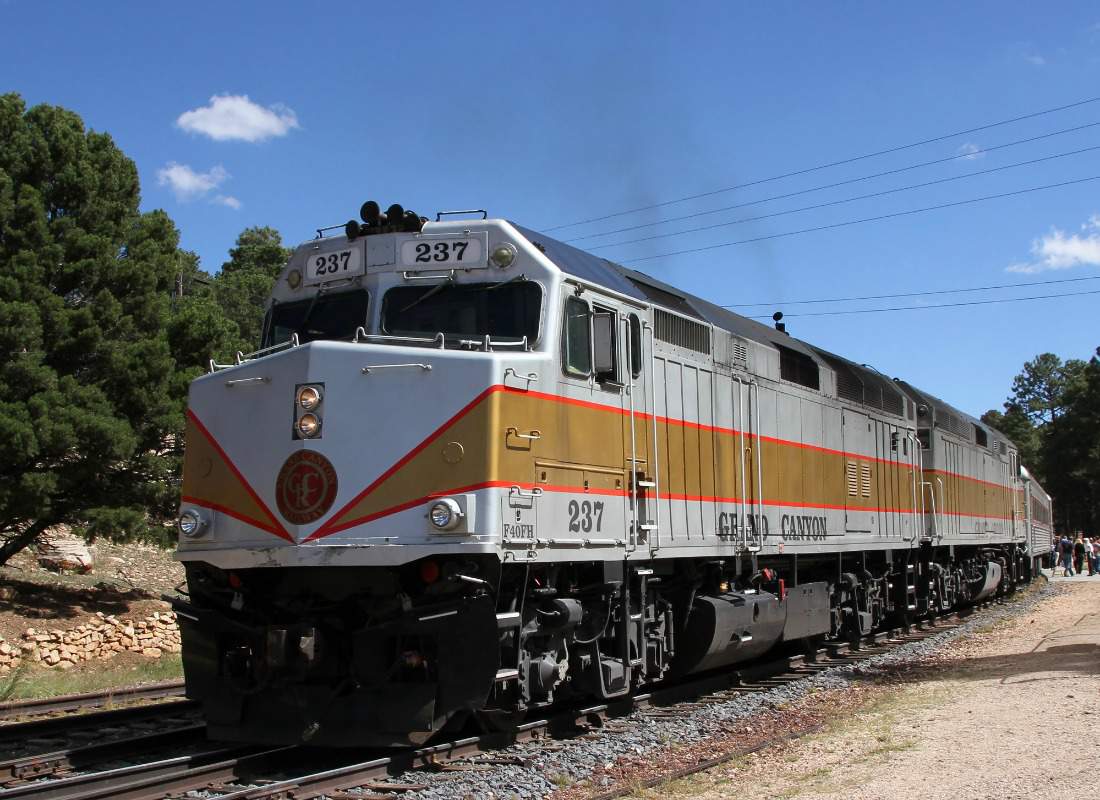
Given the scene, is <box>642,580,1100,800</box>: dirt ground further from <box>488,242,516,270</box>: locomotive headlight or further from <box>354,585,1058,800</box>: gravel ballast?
<box>488,242,516,270</box>: locomotive headlight

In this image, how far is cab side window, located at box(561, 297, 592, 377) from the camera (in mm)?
8602

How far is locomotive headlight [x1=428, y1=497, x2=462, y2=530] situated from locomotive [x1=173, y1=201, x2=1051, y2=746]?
15 mm

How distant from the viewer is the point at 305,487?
7766 millimetres

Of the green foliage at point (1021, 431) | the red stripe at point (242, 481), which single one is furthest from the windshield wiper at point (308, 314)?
the green foliage at point (1021, 431)

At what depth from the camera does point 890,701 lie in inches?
439

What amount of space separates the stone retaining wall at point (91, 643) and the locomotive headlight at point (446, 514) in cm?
1205

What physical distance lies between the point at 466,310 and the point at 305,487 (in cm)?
195

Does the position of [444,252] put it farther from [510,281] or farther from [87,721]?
[87,721]

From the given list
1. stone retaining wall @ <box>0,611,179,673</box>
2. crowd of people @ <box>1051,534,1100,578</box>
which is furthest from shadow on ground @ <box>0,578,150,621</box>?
crowd of people @ <box>1051,534,1100,578</box>

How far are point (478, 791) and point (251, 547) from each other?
2508 millimetres

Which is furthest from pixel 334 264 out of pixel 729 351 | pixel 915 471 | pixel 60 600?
pixel 60 600

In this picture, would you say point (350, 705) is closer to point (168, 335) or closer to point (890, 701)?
point (890, 701)

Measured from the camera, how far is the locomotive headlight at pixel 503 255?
8.54 meters

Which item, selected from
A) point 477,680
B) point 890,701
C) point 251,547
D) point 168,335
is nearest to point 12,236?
point 168,335
